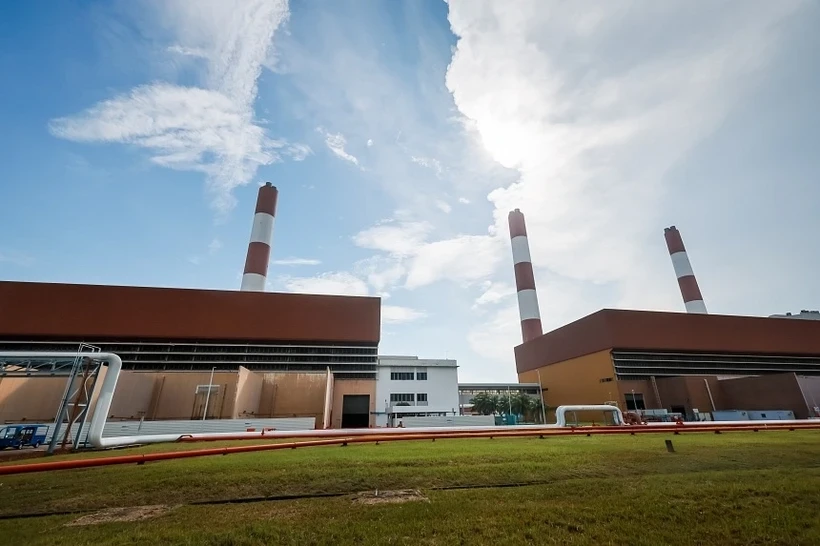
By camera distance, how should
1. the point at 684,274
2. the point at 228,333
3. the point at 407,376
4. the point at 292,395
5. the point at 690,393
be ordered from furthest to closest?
the point at 684,274 < the point at 407,376 < the point at 690,393 < the point at 228,333 < the point at 292,395

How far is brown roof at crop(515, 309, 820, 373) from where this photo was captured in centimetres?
4041

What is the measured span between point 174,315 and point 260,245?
10846mm

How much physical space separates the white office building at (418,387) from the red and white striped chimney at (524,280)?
586 inches

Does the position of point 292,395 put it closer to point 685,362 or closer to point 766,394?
point 685,362

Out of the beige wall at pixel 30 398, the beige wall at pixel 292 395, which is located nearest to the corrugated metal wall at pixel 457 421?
the beige wall at pixel 292 395

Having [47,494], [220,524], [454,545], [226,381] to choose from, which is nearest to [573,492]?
[454,545]

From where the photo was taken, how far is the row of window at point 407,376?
4200 cm

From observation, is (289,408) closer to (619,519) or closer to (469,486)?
(469,486)

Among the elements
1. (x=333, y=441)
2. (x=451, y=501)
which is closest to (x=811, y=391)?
(x=333, y=441)

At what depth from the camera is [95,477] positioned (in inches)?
281

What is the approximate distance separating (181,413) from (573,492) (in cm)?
2835

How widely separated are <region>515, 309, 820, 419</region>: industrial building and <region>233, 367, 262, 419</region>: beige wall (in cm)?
3456

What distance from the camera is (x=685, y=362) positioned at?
41.3 m

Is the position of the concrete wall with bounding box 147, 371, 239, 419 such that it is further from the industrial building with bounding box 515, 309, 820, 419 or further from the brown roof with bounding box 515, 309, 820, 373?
the brown roof with bounding box 515, 309, 820, 373
